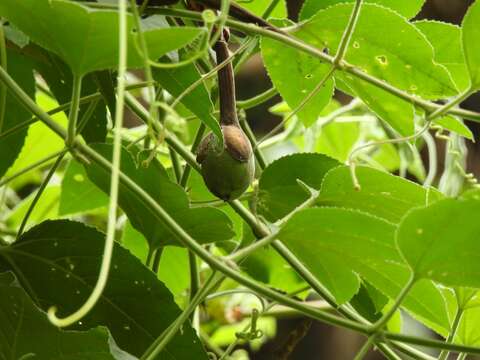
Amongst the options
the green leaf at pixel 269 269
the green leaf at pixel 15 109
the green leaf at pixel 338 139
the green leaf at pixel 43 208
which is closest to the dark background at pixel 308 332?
the green leaf at pixel 338 139

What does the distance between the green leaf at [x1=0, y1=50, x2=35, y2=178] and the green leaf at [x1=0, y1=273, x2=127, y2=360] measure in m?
0.18

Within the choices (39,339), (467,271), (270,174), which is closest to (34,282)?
(39,339)

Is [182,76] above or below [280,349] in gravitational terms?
above

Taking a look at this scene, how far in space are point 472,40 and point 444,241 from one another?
0.12 m

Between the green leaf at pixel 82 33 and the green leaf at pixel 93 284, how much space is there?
5.4 inches

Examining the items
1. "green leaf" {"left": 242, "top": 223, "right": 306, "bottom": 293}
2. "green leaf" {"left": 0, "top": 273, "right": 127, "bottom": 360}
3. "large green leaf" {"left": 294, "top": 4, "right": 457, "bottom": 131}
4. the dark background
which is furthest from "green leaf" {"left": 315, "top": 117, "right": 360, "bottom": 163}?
the dark background

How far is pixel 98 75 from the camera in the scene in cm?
54

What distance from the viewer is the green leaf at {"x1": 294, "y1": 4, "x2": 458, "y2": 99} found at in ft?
1.77

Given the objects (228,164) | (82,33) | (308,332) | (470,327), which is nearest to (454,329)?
(470,327)

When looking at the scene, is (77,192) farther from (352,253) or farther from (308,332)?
(308,332)

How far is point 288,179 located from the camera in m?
0.61

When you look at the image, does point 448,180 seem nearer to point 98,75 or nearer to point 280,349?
point 280,349

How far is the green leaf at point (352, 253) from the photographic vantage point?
0.46 meters

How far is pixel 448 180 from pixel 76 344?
0.38m
